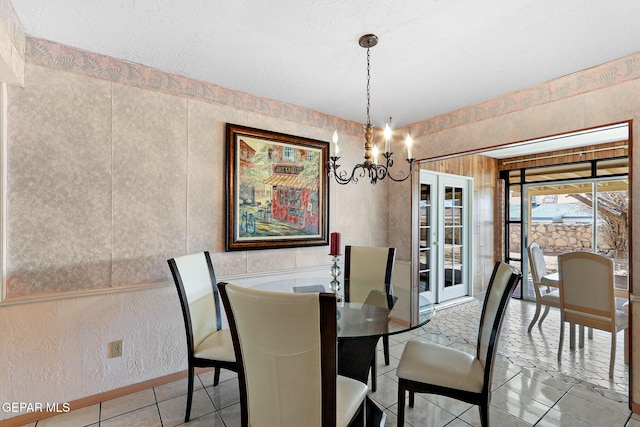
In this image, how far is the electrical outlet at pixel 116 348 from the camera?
2.21 metres

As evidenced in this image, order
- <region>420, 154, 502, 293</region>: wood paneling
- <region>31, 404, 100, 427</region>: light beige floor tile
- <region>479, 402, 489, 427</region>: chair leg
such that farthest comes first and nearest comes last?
<region>420, 154, 502, 293</region>: wood paneling
<region>31, 404, 100, 427</region>: light beige floor tile
<region>479, 402, 489, 427</region>: chair leg

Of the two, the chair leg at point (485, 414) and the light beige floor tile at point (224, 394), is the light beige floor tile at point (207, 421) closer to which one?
the light beige floor tile at point (224, 394)

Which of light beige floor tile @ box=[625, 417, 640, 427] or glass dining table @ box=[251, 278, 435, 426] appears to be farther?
light beige floor tile @ box=[625, 417, 640, 427]

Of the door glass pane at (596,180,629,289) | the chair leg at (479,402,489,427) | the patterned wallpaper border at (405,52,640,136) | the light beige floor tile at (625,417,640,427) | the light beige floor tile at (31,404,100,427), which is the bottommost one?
the light beige floor tile at (625,417,640,427)

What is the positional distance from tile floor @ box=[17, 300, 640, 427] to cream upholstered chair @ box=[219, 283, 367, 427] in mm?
984

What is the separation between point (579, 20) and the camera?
5.86 feet

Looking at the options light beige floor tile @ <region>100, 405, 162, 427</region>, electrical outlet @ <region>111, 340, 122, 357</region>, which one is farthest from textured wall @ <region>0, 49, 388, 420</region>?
light beige floor tile @ <region>100, 405, 162, 427</region>

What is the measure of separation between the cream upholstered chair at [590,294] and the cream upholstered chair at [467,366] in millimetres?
1566

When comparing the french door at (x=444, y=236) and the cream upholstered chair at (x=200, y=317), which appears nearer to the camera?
the cream upholstered chair at (x=200, y=317)

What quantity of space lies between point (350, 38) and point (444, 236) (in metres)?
3.48

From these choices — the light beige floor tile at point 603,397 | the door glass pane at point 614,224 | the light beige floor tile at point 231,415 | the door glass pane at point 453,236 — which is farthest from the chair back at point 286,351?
the door glass pane at point 614,224

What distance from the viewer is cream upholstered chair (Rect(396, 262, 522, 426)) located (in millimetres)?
1580

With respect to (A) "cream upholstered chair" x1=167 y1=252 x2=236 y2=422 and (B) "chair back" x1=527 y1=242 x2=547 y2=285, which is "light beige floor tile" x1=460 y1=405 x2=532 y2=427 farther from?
(B) "chair back" x1=527 y1=242 x2=547 y2=285

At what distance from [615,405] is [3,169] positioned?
4417 millimetres
